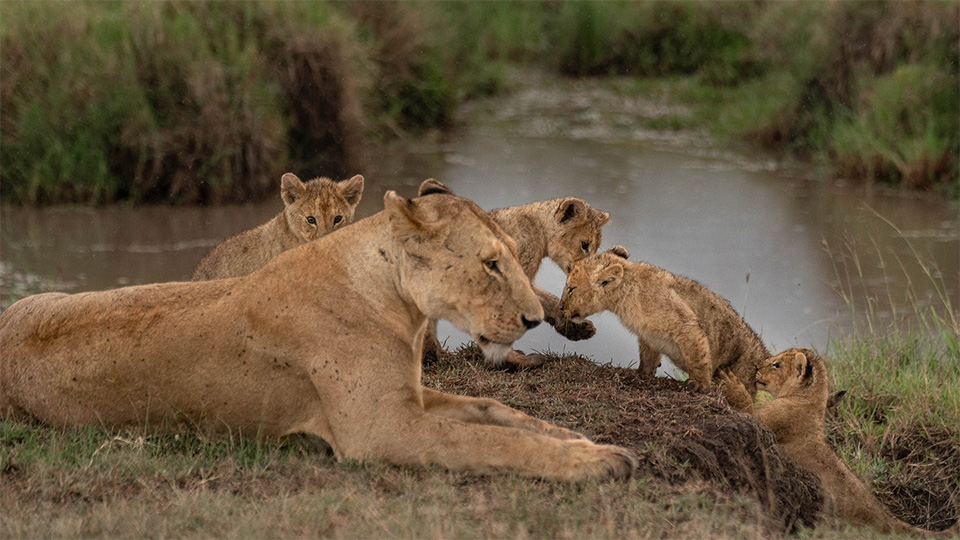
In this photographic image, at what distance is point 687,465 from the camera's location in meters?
4.51

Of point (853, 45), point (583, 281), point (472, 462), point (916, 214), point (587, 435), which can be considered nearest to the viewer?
point (472, 462)

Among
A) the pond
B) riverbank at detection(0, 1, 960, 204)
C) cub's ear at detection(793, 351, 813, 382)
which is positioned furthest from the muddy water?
cub's ear at detection(793, 351, 813, 382)

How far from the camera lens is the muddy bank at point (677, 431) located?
4648 mm

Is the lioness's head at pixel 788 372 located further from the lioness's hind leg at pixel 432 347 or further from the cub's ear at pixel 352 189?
the cub's ear at pixel 352 189

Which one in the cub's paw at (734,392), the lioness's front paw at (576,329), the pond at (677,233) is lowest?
the pond at (677,233)

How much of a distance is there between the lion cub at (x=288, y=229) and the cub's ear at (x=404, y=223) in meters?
2.47

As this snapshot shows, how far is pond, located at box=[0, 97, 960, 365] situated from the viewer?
8680 millimetres

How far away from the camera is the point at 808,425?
5652mm

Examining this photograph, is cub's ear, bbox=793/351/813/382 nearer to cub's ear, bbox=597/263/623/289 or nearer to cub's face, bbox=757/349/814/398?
cub's face, bbox=757/349/814/398

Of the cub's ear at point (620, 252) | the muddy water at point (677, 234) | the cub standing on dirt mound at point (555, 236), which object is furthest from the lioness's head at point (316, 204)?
the cub's ear at point (620, 252)

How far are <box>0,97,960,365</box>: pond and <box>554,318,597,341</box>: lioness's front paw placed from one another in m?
0.55

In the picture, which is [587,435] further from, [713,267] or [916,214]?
[916,214]

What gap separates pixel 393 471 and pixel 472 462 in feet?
0.96

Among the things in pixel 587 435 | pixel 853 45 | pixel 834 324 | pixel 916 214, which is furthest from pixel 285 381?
pixel 853 45
